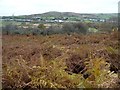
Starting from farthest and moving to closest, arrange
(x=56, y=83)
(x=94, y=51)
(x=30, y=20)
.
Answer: (x=30, y=20) → (x=94, y=51) → (x=56, y=83)

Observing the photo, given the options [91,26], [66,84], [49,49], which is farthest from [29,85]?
[91,26]

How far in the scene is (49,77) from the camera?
12.0ft

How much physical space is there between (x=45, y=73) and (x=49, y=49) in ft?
6.36

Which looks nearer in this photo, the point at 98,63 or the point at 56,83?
the point at 56,83

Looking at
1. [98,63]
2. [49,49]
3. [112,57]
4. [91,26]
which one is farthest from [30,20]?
[98,63]

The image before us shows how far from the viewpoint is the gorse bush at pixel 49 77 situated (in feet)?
11.6

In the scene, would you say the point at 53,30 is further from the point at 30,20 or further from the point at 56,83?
the point at 56,83

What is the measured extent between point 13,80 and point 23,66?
27 cm

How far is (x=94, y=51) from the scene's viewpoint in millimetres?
5250

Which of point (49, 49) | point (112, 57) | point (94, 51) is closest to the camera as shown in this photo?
point (112, 57)

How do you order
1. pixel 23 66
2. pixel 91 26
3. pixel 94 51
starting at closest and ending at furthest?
pixel 23 66 → pixel 94 51 → pixel 91 26

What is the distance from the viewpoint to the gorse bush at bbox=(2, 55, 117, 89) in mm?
3527

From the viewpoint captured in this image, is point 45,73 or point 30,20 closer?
point 45,73

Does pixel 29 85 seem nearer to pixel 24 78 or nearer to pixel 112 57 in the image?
pixel 24 78
